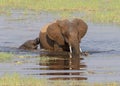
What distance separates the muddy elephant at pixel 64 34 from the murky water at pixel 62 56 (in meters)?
0.40

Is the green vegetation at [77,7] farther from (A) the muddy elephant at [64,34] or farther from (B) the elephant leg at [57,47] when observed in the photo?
(B) the elephant leg at [57,47]

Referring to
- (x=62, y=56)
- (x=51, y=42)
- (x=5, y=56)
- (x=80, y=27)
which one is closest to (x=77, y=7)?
(x=51, y=42)

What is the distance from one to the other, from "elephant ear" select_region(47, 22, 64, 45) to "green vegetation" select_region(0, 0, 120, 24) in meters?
7.13

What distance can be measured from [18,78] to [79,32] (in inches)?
214

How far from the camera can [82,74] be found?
13586mm

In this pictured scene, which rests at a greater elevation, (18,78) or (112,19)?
(18,78)

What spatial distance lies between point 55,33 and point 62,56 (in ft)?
3.72

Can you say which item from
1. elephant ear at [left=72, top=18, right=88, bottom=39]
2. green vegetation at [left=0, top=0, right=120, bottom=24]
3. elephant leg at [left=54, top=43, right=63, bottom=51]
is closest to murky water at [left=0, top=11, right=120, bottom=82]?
elephant leg at [left=54, top=43, right=63, bottom=51]

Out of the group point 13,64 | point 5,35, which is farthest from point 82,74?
point 5,35

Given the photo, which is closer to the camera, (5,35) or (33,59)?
(33,59)

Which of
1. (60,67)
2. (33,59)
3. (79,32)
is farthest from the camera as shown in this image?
(79,32)

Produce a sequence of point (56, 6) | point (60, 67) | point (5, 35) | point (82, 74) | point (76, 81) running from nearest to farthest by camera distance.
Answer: point (76, 81)
point (82, 74)
point (60, 67)
point (5, 35)
point (56, 6)

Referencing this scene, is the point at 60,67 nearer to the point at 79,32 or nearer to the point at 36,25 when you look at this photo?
the point at 79,32

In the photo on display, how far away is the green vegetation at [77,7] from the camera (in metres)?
26.1
